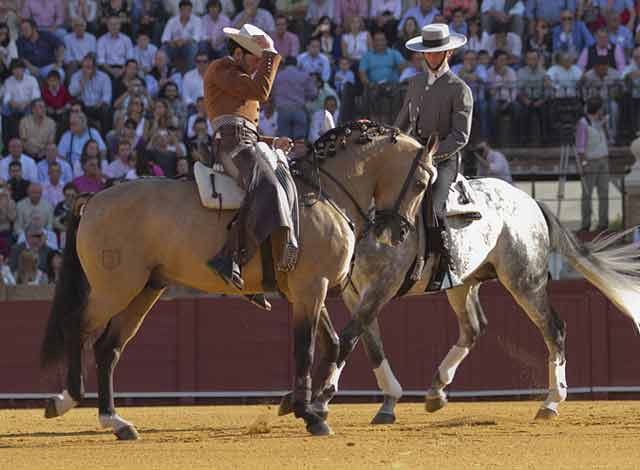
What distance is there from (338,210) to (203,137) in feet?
24.8

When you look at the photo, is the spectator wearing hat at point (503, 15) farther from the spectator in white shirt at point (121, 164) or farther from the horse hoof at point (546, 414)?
the horse hoof at point (546, 414)

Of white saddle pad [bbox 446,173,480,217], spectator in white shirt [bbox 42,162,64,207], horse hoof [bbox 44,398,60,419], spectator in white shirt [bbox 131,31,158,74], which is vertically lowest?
horse hoof [bbox 44,398,60,419]

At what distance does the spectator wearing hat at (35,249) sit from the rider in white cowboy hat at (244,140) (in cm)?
671

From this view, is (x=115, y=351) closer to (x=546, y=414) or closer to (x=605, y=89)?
(x=546, y=414)

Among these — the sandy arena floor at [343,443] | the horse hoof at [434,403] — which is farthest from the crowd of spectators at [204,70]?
the horse hoof at [434,403]

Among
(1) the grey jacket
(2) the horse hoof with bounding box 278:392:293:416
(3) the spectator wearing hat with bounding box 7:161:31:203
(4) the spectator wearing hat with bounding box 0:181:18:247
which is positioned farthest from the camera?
(3) the spectator wearing hat with bounding box 7:161:31:203

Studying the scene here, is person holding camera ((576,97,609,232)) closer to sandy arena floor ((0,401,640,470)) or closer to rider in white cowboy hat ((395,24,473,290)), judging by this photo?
sandy arena floor ((0,401,640,470))

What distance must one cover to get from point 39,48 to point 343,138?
9845mm

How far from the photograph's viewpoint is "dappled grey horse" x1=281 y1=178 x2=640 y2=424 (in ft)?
35.5

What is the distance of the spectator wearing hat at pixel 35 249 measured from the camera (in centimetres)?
1630

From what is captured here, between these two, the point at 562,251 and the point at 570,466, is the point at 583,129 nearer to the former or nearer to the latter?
the point at 562,251

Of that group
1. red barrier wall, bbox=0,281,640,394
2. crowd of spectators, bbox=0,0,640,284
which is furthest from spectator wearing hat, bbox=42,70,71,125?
red barrier wall, bbox=0,281,640,394

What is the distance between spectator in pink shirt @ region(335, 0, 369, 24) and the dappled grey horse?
302 inches

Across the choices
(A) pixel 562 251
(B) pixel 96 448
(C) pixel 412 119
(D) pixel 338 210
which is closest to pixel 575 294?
(A) pixel 562 251
